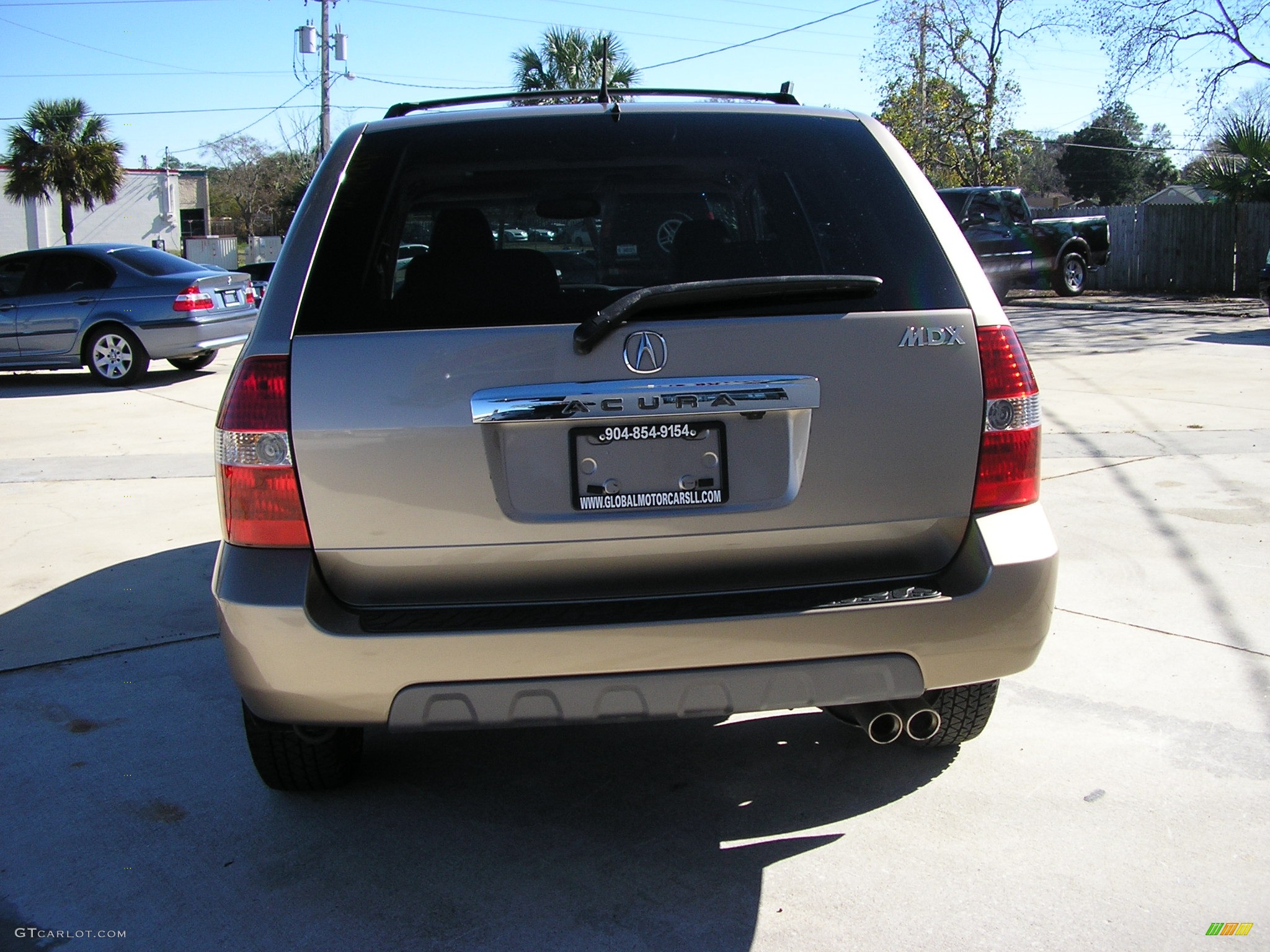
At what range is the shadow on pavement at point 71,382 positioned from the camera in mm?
12578

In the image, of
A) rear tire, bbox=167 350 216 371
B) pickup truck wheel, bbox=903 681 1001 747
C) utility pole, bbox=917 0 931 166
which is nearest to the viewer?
pickup truck wheel, bbox=903 681 1001 747

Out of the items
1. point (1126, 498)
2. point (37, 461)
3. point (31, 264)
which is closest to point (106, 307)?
point (31, 264)

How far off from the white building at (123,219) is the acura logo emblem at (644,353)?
185 ft

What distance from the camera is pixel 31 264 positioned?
1302cm

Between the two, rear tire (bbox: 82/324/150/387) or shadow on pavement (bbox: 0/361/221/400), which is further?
rear tire (bbox: 82/324/150/387)

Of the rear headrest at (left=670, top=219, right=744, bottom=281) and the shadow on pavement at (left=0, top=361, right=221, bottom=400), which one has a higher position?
the rear headrest at (left=670, top=219, right=744, bottom=281)

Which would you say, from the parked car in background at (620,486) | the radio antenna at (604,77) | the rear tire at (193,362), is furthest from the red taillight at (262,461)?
the rear tire at (193,362)

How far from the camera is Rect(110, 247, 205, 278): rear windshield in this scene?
510 inches

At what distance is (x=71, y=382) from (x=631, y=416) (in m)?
12.9

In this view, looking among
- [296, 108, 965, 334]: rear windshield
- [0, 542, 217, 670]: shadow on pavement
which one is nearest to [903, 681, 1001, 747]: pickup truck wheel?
[296, 108, 965, 334]: rear windshield

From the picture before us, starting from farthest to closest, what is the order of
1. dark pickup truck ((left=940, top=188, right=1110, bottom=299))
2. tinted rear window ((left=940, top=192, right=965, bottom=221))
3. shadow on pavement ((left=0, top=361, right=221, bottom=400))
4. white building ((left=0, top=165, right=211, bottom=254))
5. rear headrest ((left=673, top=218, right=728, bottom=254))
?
white building ((left=0, top=165, right=211, bottom=254)) < dark pickup truck ((left=940, top=188, right=1110, bottom=299)) < tinted rear window ((left=940, top=192, right=965, bottom=221)) < shadow on pavement ((left=0, top=361, right=221, bottom=400)) < rear headrest ((left=673, top=218, right=728, bottom=254))

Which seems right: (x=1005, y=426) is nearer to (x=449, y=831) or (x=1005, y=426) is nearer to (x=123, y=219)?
(x=449, y=831)

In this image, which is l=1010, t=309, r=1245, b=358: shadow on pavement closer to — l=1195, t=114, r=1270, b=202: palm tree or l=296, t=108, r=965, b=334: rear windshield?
l=1195, t=114, r=1270, b=202: palm tree

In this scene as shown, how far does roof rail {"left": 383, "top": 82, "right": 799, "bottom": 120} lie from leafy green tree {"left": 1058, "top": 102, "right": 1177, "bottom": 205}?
70.3 meters
